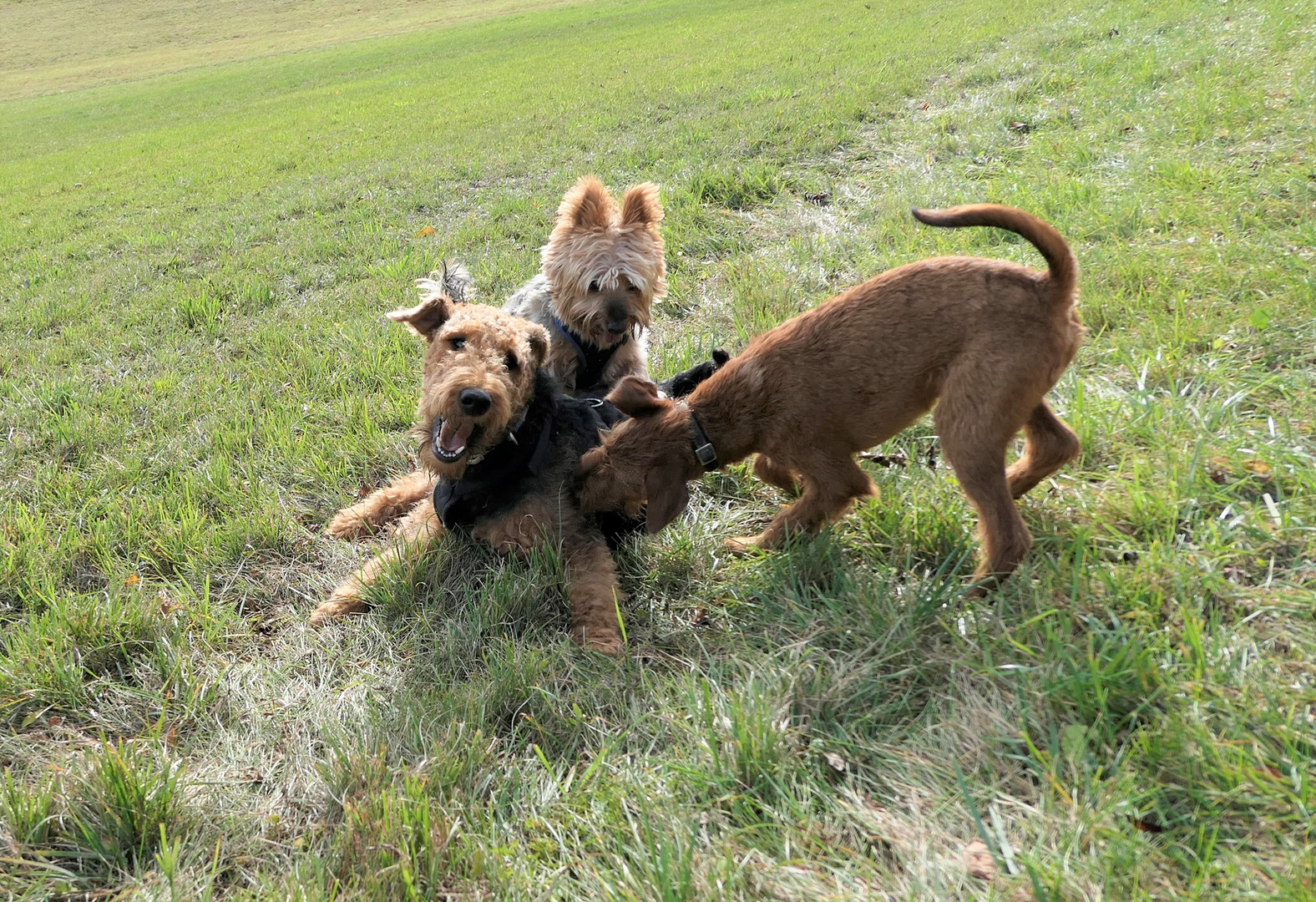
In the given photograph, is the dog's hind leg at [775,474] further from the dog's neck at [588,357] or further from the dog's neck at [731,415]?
the dog's neck at [588,357]

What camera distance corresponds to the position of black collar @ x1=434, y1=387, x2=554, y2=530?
3406mm

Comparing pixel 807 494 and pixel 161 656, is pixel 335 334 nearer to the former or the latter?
pixel 161 656

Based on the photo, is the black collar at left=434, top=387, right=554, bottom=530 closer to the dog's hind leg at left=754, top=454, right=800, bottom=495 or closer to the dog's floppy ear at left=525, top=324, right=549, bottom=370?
the dog's floppy ear at left=525, top=324, right=549, bottom=370

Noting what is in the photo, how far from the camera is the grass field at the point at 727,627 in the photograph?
5.91ft

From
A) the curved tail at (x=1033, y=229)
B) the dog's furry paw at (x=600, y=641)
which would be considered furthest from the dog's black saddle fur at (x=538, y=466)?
the curved tail at (x=1033, y=229)

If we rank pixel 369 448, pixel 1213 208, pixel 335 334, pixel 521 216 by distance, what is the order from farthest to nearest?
1. pixel 521 216
2. pixel 335 334
3. pixel 1213 208
4. pixel 369 448

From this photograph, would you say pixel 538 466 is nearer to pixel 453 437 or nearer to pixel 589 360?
pixel 453 437

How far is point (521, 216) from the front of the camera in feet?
28.1

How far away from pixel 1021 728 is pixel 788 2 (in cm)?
3503

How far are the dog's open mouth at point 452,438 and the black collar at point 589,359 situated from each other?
148 cm

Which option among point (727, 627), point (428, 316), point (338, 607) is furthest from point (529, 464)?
point (727, 627)

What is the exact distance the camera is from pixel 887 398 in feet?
9.79

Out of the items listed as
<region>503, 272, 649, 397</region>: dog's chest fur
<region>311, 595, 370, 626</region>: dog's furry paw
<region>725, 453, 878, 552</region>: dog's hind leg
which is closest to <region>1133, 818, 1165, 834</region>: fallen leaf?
<region>725, 453, 878, 552</region>: dog's hind leg

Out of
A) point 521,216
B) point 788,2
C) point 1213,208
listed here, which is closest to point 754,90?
point 521,216
